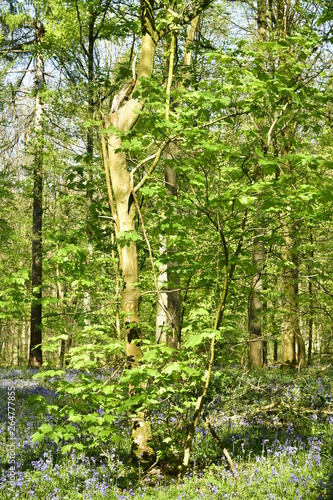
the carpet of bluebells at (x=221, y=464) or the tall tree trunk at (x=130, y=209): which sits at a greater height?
the tall tree trunk at (x=130, y=209)

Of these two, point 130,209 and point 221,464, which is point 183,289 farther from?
point 221,464

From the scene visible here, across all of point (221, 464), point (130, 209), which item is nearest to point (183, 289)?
point (130, 209)

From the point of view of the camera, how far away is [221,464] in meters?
5.50

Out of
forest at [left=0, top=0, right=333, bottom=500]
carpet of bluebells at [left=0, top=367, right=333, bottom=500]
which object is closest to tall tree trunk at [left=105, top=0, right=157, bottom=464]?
forest at [left=0, top=0, right=333, bottom=500]

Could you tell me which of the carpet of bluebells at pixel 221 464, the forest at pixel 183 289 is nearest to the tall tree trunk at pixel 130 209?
the forest at pixel 183 289

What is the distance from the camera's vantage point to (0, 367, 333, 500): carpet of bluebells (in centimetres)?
450

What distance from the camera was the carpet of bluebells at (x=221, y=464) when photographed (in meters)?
4.50

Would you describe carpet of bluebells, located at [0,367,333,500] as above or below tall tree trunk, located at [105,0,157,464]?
below

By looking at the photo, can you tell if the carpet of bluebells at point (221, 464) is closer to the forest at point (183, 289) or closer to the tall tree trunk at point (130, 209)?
the forest at point (183, 289)

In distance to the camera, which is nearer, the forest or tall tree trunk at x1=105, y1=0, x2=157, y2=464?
the forest

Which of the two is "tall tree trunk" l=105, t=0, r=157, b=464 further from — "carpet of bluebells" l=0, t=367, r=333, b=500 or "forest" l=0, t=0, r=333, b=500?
"carpet of bluebells" l=0, t=367, r=333, b=500

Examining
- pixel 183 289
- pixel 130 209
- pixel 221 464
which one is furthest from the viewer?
pixel 221 464

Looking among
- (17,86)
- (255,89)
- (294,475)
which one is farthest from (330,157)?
(294,475)

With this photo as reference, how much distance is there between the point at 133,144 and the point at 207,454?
388 centimetres
